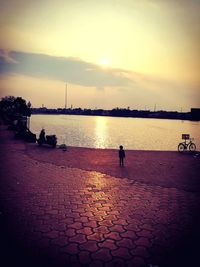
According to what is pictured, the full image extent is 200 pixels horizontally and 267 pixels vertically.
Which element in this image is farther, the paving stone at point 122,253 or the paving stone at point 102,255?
the paving stone at point 122,253

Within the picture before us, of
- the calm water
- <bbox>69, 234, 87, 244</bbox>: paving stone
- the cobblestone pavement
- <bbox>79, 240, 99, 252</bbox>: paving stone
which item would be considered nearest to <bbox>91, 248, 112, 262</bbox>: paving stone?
the cobblestone pavement

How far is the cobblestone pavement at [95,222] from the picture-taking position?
4570mm

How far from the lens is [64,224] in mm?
5855

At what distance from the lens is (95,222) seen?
19.7 ft

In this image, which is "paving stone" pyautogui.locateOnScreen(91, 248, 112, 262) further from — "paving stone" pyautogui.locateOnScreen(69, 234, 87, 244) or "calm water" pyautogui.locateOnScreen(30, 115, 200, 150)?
"calm water" pyautogui.locateOnScreen(30, 115, 200, 150)

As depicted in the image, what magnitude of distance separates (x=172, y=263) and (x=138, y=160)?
10694 mm

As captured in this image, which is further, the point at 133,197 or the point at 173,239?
the point at 133,197

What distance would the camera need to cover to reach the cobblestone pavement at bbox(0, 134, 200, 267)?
15.0 ft

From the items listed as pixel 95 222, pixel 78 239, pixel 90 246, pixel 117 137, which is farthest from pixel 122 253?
pixel 117 137

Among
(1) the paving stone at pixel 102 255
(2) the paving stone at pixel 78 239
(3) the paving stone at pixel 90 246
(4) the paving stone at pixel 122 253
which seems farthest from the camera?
(2) the paving stone at pixel 78 239

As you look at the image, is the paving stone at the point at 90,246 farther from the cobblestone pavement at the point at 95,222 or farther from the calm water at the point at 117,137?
the calm water at the point at 117,137

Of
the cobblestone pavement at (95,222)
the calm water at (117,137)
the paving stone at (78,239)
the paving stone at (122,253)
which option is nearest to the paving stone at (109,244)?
the cobblestone pavement at (95,222)

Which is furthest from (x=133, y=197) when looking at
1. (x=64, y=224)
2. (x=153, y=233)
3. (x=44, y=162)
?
(x=44, y=162)

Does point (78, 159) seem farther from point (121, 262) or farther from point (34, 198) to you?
point (121, 262)
